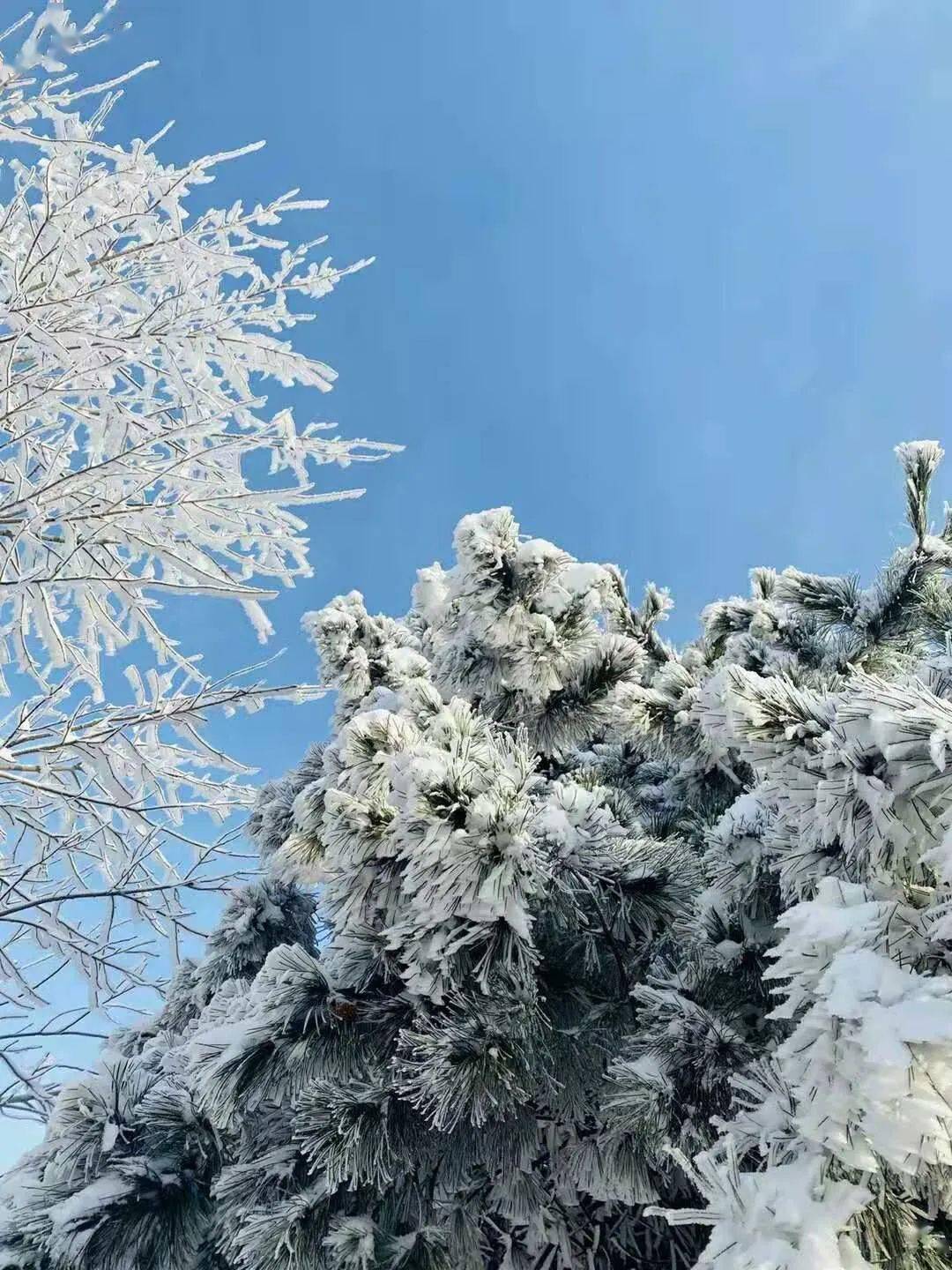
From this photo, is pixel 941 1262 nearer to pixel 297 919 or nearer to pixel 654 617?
pixel 654 617

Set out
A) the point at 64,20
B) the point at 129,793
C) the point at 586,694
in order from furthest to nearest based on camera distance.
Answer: the point at 586,694 → the point at 129,793 → the point at 64,20

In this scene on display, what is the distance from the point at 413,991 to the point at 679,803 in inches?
96.5

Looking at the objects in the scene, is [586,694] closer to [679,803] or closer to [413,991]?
[679,803]

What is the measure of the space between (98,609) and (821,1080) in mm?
2358

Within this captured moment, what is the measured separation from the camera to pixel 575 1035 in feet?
8.43

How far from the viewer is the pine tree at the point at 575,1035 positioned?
4.22ft

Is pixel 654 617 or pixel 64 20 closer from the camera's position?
pixel 64 20

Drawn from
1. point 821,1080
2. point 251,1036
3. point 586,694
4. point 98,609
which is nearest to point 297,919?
point 586,694

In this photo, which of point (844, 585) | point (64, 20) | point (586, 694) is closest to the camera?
point (64, 20)

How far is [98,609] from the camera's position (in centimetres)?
249

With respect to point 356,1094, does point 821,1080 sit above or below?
below

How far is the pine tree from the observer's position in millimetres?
1287

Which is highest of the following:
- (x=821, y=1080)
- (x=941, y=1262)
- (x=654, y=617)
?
(x=654, y=617)

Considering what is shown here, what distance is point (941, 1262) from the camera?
1.29m
